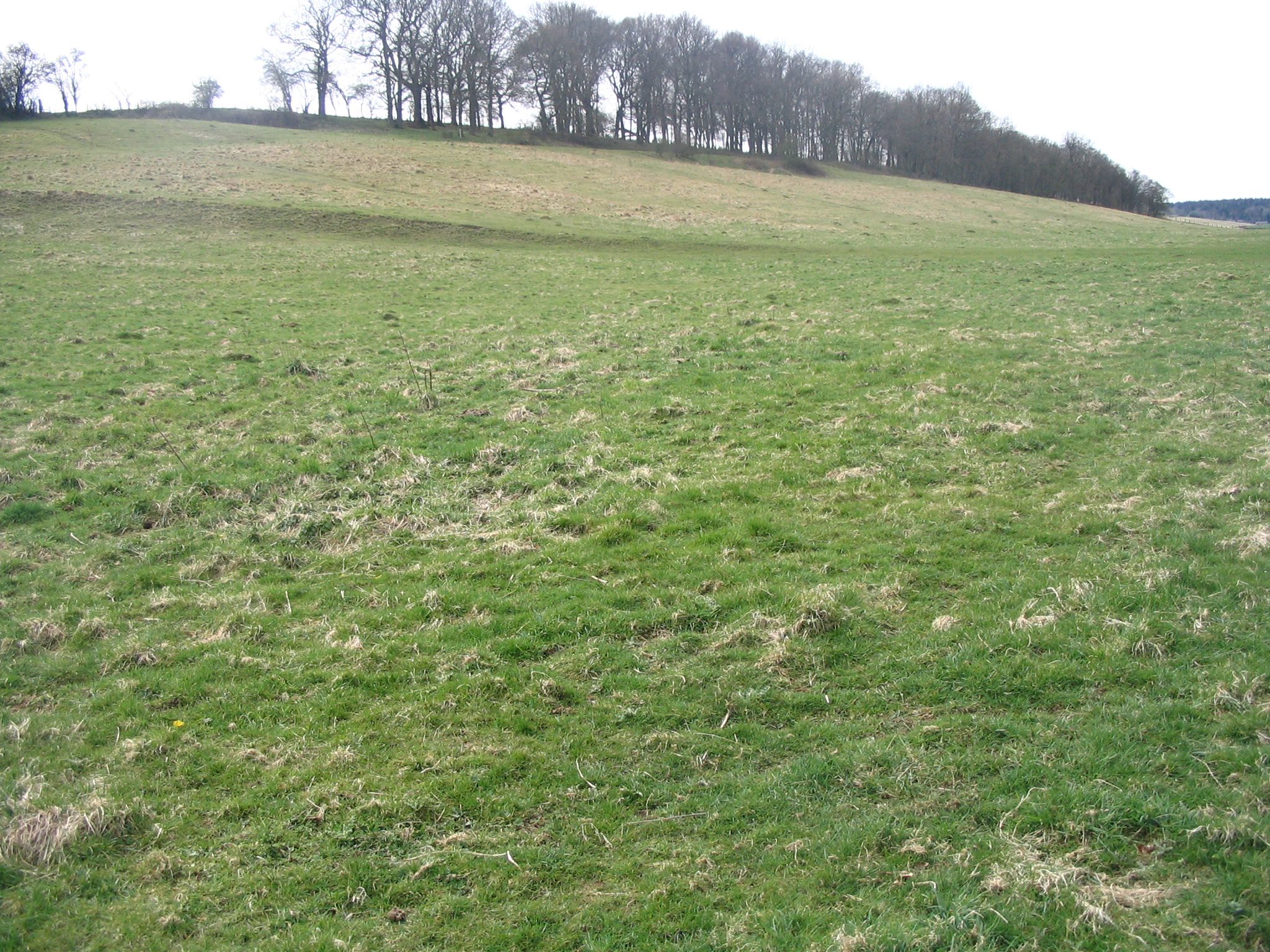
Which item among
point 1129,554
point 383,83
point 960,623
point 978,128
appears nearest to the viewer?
point 960,623

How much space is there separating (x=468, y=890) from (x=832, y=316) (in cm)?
2004

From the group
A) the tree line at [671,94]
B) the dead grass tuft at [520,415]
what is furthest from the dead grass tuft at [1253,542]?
the tree line at [671,94]

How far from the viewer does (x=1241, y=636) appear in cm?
675

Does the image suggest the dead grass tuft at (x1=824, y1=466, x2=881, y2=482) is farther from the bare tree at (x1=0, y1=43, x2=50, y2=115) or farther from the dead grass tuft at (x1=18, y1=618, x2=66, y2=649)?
the bare tree at (x1=0, y1=43, x2=50, y2=115)

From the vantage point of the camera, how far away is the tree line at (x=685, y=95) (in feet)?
257

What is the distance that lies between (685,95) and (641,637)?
95.8 metres

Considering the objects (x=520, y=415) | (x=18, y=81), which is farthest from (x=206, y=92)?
(x=520, y=415)

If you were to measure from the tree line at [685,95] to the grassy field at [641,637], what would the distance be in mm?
69700

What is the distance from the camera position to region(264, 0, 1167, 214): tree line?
78438 mm

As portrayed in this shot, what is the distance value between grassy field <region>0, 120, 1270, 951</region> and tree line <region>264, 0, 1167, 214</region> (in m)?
69.7

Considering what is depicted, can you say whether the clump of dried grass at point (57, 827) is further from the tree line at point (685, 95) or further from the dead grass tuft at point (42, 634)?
the tree line at point (685, 95)

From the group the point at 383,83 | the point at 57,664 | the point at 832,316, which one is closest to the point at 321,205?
the point at 832,316

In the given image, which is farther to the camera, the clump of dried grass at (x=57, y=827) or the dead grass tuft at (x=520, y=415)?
the dead grass tuft at (x=520, y=415)

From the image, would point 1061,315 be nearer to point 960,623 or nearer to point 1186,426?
point 1186,426
